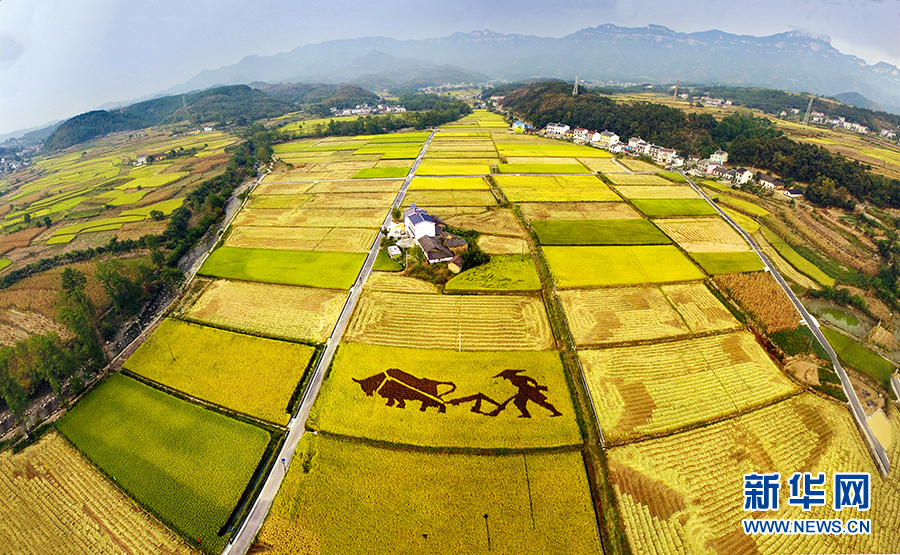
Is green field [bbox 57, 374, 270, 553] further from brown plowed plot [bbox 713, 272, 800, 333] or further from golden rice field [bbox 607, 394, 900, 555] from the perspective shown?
brown plowed plot [bbox 713, 272, 800, 333]

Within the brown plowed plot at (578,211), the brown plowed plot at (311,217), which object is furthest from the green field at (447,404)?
the brown plowed plot at (578,211)

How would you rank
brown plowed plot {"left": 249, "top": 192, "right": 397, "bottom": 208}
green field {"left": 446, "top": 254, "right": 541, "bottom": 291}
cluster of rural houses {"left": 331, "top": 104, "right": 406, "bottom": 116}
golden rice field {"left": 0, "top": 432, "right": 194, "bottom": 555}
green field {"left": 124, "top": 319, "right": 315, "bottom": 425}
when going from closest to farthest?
golden rice field {"left": 0, "top": 432, "right": 194, "bottom": 555}
green field {"left": 124, "top": 319, "right": 315, "bottom": 425}
green field {"left": 446, "top": 254, "right": 541, "bottom": 291}
brown plowed plot {"left": 249, "top": 192, "right": 397, "bottom": 208}
cluster of rural houses {"left": 331, "top": 104, "right": 406, "bottom": 116}

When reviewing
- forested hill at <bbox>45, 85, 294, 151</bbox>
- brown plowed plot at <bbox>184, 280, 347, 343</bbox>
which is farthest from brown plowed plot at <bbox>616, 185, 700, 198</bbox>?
forested hill at <bbox>45, 85, 294, 151</bbox>

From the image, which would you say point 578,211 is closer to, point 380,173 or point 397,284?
point 397,284

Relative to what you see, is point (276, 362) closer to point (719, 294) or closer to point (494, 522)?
point (494, 522)

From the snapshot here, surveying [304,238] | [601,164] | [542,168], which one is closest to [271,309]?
[304,238]

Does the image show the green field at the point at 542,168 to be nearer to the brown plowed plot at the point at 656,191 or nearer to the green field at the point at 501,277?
the brown plowed plot at the point at 656,191
